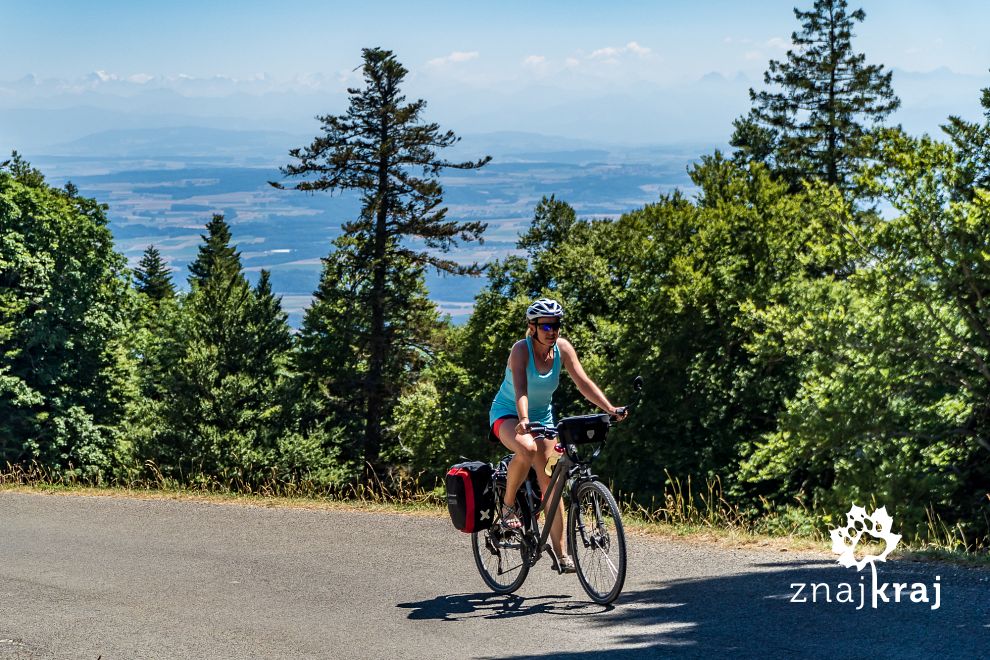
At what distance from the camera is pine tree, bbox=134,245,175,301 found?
84.7 meters

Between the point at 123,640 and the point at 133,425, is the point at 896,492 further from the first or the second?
the point at 133,425

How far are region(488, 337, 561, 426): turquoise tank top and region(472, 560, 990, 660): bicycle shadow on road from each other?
137 centimetres

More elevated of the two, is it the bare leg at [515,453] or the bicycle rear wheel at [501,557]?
the bare leg at [515,453]

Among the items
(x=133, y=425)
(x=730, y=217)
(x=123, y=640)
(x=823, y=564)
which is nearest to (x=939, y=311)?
(x=730, y=217)

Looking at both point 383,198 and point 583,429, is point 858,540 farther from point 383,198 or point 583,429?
point 383,198

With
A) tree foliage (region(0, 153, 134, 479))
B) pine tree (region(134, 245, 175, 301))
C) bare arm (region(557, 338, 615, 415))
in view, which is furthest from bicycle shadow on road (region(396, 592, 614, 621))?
pine tree (region(134, 245, 175, 301))

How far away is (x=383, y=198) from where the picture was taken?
138ft

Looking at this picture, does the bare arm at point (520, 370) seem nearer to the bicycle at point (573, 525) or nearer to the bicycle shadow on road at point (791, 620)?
the bicycle at point (573, 525)

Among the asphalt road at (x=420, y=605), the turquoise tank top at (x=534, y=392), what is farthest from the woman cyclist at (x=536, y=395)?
the asphalt road at (x=420, y=605)

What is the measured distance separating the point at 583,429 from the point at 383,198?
36.0 meters

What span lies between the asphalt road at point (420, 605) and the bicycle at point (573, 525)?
19cm

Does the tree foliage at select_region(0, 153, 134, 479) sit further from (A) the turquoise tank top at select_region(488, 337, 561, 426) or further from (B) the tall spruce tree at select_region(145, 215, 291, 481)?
(A) the turquoise tank top at select_region(488, 337, 561, 426)

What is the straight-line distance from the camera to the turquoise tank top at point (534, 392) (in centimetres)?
721

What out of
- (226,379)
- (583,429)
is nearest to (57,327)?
(226,379)
